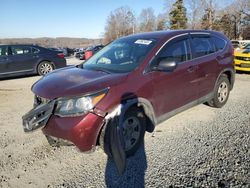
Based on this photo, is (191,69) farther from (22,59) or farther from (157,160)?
(22,59)

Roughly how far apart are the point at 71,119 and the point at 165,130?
1.91 meters

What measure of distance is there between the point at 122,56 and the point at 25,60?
Result: 25.6ft

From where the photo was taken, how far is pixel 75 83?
10.5ft

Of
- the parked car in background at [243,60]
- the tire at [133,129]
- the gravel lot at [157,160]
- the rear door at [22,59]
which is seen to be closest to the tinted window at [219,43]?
the gravel lot at [157,160]

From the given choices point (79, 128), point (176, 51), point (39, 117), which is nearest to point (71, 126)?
point (79, 128)

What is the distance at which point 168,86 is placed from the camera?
381cm

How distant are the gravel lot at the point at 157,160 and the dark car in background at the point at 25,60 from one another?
20.6 ft

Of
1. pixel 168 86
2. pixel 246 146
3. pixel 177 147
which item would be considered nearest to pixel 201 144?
pixel 177 147

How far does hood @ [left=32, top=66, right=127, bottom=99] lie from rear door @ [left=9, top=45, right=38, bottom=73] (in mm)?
7571

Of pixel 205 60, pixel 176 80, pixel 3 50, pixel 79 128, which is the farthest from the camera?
pixel 3 50

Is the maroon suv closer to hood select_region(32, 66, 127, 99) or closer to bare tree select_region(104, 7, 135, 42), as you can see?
hood select_region(32, 66, 127, 99)

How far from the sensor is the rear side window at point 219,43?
16.7 ft

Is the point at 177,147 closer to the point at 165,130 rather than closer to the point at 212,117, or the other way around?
the point at 165,130

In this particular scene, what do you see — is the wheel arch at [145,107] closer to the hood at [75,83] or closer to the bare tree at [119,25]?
the hood at [75,83]
